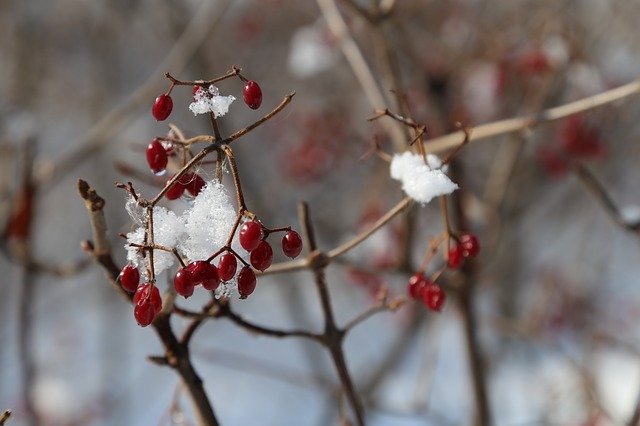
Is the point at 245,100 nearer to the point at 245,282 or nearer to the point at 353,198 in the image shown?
the point at 245,282

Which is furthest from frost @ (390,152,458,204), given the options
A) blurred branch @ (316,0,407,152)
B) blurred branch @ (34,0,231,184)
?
blurred branch @ (34,0,231,184)

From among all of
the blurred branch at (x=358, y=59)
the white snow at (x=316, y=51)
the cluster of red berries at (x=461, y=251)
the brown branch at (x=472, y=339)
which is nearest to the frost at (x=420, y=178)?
the cluster of red berries at (x=461, y=251)

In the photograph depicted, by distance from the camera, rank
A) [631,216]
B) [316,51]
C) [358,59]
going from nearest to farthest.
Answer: [631,216], [358,59], [316,51]

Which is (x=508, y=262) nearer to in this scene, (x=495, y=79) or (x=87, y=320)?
(x=495, y=79)

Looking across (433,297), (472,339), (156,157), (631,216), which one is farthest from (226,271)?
(472,339)

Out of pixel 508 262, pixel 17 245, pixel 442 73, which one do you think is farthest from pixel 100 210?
pixel 508 262
